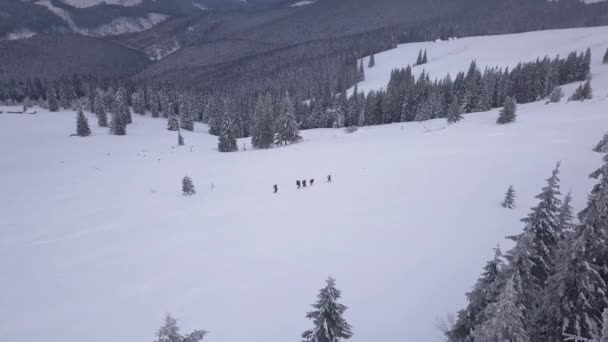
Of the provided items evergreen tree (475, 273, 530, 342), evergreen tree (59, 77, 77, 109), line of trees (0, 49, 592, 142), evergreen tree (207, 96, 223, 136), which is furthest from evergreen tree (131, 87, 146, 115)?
evergreen tree (475, 273, 530, 342)

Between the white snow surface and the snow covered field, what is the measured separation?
87958mm

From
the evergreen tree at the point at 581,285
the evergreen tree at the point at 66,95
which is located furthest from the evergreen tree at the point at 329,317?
the evergreen tree at the point at 66,95

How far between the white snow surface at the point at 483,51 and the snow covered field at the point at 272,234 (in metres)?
88.0

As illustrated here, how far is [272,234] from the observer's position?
1973 cm

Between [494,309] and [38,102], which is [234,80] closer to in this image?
[38,102]

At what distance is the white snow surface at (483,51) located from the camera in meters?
124

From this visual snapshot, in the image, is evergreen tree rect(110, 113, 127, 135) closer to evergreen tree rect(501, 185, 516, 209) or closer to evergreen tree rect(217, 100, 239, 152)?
evergreen tree rect(217, 100, 239, 152)

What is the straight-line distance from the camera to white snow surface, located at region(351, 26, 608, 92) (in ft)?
406

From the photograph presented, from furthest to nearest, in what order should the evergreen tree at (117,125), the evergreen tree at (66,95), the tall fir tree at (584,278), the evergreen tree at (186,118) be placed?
the evergreen tree at (66,95), the evergreen tree at (186,118), the evergreen tree at (117,125), the tall fir tree at (584,278)

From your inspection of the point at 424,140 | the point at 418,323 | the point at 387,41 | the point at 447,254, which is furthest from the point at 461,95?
the point at 387,41

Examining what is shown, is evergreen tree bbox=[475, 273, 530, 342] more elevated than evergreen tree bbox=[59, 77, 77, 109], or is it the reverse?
evergreen tree bbox=[59, 77, 77, 109]

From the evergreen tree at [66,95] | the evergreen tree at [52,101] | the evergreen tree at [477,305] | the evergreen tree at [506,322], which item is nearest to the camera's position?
the evergreen tree at [506,322]

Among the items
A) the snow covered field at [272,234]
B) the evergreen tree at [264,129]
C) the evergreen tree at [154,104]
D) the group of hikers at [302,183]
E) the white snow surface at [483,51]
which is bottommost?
the snow covered field at [272,234]

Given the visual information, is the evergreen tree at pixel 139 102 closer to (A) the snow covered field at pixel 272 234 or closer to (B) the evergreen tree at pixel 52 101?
(B) the evergreen tree at pixel 52 101
